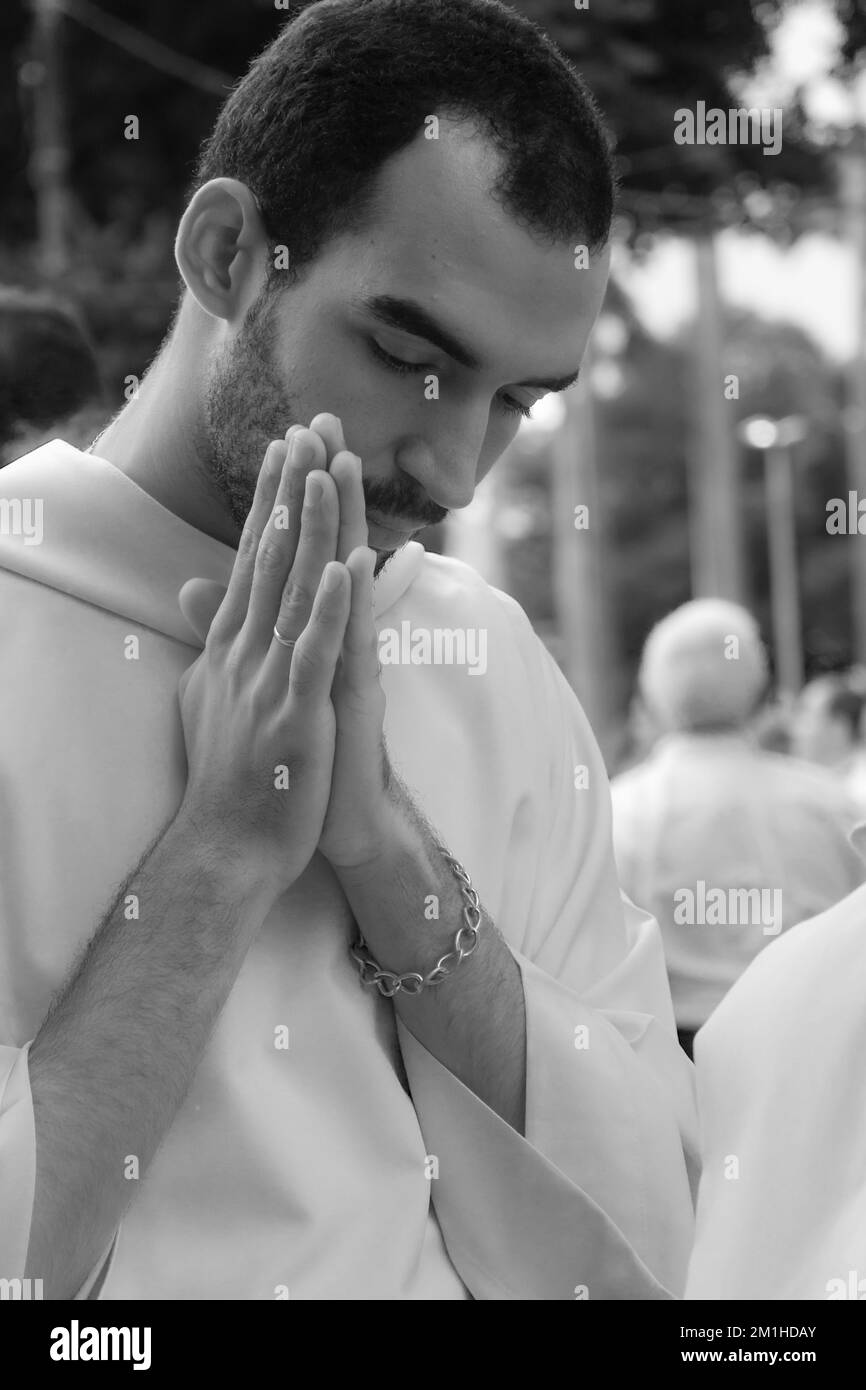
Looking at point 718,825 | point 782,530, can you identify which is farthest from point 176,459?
point 782,530

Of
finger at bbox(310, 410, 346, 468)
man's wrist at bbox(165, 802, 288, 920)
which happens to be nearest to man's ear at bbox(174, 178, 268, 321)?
finger at bbox(310, 410, 346, 468)

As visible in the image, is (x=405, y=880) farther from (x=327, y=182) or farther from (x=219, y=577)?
(x=327, y=182)

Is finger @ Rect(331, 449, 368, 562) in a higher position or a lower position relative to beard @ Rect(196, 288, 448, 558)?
lower

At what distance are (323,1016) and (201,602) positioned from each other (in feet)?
1.38

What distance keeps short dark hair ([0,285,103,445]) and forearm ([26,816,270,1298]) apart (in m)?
1.62

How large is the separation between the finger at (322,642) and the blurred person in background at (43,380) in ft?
4.75

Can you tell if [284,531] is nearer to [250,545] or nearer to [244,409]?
[250,545]

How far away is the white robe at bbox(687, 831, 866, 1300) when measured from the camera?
5.84 ft

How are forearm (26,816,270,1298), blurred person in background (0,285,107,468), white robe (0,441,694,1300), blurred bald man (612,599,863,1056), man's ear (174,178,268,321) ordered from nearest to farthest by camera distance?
forearm (26,816,270,1298), white robe (0,441,694,1300), man's ear (174,178,268,321), blurred person in background (0,285,107,468), blurred bald man (612,599,863,1056)

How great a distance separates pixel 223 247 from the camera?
6.08 ft

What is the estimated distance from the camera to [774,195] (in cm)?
1012

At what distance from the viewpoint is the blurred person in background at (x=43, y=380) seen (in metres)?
3.09

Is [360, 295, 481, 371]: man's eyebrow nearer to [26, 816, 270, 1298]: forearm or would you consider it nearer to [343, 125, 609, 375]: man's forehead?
[343, 125, 609, 375]: man's forehead
